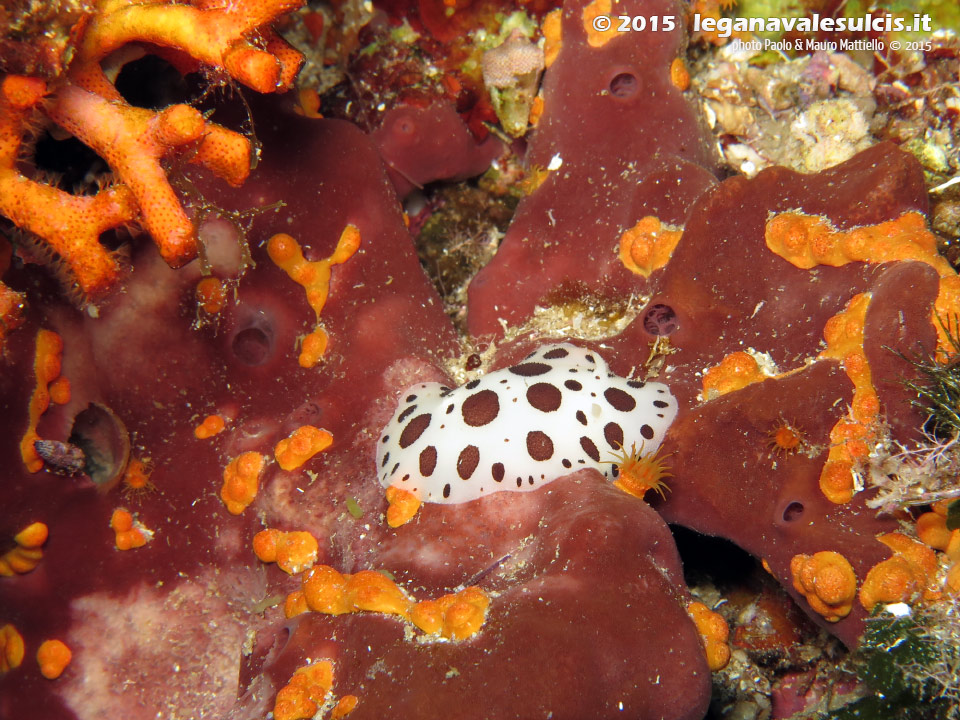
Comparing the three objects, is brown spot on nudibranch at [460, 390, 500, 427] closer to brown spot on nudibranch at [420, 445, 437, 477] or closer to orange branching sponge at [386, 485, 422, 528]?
brown spot on nudibranch at [420, 445, 437, 477]

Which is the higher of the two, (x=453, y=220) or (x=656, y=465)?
(x=453, y=220)

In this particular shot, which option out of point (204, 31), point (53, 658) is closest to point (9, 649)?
point (53, 658)

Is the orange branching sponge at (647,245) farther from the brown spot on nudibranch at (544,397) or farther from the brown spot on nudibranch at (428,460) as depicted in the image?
the brown spot on nudibranch at (428,460)

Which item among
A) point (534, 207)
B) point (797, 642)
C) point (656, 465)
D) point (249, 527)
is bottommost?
point (797, 642)

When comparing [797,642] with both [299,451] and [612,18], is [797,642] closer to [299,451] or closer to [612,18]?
[299,451]

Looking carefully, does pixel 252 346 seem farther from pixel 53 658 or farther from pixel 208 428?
pixel 53 658

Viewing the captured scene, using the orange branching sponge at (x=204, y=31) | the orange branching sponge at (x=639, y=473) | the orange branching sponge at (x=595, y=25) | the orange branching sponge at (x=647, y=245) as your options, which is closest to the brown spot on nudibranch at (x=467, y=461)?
the orange branching sponge at (x=639, y=473)

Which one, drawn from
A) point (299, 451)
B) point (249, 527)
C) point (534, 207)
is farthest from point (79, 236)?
point (534, 207)
